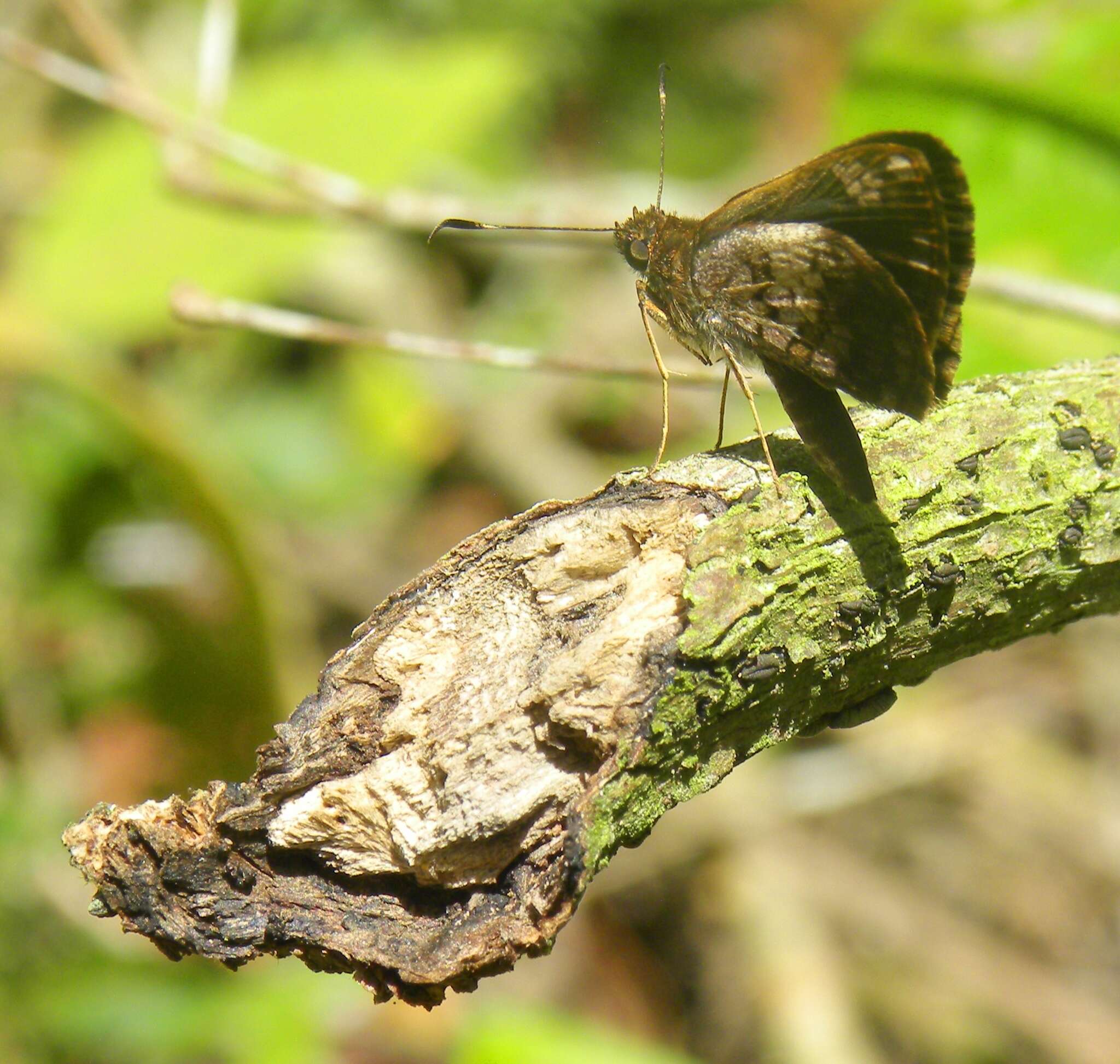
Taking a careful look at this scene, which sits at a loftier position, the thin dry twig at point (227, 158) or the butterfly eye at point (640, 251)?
the thin dry twig at point (227, 158)

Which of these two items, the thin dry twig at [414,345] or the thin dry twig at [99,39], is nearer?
the thin dry twig at [414,345]

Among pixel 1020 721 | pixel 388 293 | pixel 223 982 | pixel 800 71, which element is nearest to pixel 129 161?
pixel 388 293

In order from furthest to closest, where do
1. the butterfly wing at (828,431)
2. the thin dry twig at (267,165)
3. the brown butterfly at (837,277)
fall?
the thin dry twig at (267,165), the brown butterfly at (837,277), the butterfly wing at (828,431)

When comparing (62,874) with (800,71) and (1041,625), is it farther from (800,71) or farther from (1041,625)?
(800,71)

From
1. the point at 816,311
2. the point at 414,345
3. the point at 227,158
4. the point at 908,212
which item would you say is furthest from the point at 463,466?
the point at 908,212

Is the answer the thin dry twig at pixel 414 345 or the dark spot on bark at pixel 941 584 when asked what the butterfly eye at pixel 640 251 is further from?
the dark spot on bark at pixel 941 584

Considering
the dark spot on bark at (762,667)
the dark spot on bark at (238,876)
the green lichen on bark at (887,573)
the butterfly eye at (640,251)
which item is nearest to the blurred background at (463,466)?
the butterfly eye at (640,251)

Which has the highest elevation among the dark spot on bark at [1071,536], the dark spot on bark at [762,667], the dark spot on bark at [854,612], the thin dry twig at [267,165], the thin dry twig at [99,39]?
the thin dry twig at [99,39]
